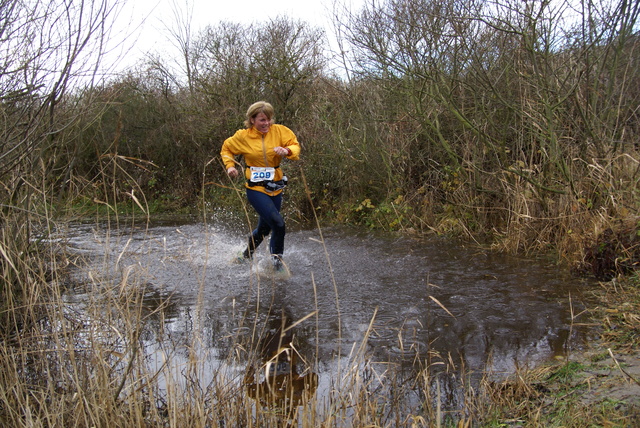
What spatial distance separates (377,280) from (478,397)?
3.05 meters

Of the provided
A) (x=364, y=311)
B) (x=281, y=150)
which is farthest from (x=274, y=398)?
(x=281, y=150)

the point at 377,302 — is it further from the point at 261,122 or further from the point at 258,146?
the point at 261,122

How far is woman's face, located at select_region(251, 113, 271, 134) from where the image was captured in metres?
5.98

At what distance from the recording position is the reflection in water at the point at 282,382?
2.84 m

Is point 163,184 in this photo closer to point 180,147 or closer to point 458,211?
point 180,147

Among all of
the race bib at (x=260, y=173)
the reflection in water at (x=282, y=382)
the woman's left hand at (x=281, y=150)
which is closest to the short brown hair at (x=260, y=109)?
the woman's left hand at (x=281, y=150)

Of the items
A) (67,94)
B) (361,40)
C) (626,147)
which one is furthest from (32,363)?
(361,40)

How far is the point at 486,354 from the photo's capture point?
3695mm

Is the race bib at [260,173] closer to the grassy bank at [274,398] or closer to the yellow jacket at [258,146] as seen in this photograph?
the yellow jacket at [258,146]

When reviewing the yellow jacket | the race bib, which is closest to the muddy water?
the race bib

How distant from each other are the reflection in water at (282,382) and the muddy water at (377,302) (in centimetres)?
13

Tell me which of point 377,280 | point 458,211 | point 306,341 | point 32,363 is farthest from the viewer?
point 458,211

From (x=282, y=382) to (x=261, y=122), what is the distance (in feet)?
10.8

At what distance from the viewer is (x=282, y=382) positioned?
3420 mm
